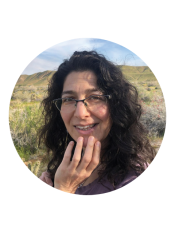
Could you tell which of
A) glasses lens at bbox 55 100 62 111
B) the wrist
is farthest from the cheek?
the wrist

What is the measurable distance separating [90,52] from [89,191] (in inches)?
53.4

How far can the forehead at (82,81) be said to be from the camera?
1.66 meters

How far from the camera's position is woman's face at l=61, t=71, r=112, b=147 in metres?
1.66

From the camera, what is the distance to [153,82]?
6.58 ft

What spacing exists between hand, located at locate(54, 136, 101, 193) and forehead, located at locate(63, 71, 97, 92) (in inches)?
17.9

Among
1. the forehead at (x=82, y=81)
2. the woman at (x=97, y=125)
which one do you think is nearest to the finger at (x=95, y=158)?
the woman at (x=97, y=125)

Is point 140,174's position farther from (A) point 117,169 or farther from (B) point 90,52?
(B) point 90,52

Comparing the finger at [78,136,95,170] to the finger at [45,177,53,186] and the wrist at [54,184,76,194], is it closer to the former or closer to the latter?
the wrist at [54,184,76,194]

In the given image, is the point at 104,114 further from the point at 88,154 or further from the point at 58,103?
the point at 58,103

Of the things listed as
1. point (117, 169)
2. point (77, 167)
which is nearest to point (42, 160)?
point (77, 167)

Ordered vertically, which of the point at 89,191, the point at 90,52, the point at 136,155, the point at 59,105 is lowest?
the point at 89,191

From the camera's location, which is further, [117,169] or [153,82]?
[153,82]

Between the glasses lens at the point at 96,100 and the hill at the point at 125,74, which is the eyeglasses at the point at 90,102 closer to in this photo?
the glasses lens at the point at 96,100

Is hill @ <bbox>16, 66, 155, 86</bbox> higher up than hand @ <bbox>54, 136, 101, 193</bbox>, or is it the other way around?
hill @ <bbox>16, 66, 155, 86</bbox>
